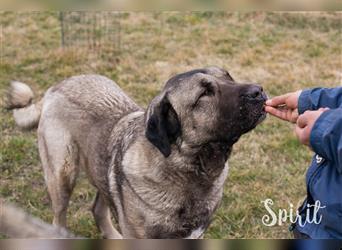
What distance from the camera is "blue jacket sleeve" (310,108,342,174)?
226cm

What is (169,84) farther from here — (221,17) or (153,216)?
(221,17)

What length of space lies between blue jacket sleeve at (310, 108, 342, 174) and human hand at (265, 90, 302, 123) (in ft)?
1.95

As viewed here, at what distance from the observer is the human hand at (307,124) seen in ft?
7.81

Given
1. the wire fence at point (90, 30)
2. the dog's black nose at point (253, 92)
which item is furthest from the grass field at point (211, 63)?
the dog's black nose at point (253, 92)

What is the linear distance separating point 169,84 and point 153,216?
2.67 ft

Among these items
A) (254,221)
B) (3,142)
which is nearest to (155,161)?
(254,221)

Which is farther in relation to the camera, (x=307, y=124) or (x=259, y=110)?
(x=259, y=110)

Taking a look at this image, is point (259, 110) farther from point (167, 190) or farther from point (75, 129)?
point (75, 129)

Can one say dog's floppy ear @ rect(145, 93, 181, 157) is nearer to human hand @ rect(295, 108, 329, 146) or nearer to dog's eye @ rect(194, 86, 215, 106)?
dog's eye @ rect(194, 86, 215, 106)

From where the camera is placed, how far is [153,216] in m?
3.24

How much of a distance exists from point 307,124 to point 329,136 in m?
0.17

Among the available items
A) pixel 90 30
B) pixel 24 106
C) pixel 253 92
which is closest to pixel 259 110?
pixel 253 92

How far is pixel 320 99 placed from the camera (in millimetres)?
2744

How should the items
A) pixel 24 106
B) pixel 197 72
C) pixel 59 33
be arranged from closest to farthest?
pixel 197 72 → pixel 24 106 → pixel 59 33
